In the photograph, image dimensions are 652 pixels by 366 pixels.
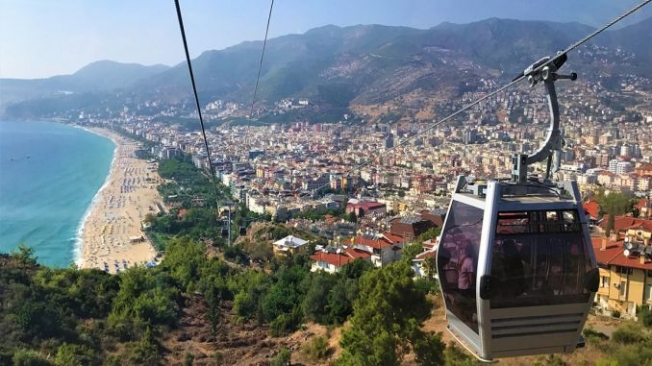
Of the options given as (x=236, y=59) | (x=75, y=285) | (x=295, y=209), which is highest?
(x=236, y=59)

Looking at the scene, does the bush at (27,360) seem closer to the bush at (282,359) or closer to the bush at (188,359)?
the bush at (188,359)

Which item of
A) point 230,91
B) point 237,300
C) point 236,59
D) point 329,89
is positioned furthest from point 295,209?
point 236,59

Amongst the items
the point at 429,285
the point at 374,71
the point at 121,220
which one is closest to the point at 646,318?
the point at 429,285

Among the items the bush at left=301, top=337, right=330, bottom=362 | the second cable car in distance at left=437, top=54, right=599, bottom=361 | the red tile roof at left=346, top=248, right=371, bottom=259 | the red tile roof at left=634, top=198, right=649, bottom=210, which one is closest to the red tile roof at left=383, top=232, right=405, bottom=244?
the red tile roof at left=346, top=248, right=371, bottom=259

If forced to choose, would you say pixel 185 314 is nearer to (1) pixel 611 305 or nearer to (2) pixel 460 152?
(1) pixel 611 305

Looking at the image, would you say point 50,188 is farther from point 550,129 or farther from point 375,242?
point 550,129
